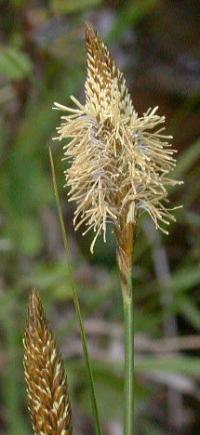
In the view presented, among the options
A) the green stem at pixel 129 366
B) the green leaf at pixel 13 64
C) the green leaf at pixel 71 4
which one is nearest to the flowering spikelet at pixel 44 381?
the green stem at pixel 129 366

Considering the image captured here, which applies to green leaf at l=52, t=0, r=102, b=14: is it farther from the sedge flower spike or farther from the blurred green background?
the sedge flower spike

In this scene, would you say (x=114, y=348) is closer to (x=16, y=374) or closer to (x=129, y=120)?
(x=16, y=374)

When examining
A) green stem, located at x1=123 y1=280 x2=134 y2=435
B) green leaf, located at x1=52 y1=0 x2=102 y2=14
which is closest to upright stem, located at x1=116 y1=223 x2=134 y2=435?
green stem, located at x1=123 y1=280 x2=134 y2=435

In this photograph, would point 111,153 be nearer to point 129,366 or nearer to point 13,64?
point 129,366

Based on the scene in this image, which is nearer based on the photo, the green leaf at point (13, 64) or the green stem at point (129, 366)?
the green stem at point (129, 366)

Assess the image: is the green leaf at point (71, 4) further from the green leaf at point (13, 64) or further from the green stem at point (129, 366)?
the green stem at point (129, 366)
